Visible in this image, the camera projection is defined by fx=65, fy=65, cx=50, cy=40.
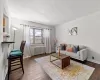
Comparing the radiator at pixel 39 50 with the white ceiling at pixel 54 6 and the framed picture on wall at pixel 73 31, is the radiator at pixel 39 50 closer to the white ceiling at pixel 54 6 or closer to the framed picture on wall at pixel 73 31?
the framed picture on wall at pixel 73 31

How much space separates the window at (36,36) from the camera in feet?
15.6

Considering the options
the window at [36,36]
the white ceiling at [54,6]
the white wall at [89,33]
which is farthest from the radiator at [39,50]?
the white ceiling at [54,6]

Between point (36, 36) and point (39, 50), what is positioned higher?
point (36, 36)

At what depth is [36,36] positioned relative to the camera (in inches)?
197

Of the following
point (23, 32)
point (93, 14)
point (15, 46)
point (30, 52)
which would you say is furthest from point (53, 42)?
point (93, 14)

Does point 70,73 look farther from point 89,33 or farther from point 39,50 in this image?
point 39,50

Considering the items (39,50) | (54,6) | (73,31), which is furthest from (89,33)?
(39,50)

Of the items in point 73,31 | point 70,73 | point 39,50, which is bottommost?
point 70,73

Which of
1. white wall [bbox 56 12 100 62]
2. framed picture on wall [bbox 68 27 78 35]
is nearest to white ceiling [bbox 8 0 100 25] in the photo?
white wall [bbox 56 12 100 62]

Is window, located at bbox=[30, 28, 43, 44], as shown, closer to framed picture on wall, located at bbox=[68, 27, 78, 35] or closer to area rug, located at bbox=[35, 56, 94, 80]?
framed picture on wall, located at bbox=[68, 27, 78, 35]

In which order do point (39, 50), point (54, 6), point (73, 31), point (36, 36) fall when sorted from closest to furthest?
point (54, 6), point (73, 31), point (39, 50), point (36, 36)

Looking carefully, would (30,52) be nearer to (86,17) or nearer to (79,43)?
(79,43)

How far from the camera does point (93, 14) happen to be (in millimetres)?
3164

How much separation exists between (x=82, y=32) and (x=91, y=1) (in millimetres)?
1778
